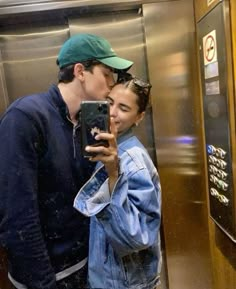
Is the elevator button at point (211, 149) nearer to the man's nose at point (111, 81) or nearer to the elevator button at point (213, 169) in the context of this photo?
the elevator button at point (213, 169)

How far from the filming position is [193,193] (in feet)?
5.04

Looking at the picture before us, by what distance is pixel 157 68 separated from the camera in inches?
56.7

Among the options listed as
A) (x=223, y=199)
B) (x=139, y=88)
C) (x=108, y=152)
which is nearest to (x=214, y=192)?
(x=223, y=199)

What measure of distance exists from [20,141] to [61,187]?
0.19 metres

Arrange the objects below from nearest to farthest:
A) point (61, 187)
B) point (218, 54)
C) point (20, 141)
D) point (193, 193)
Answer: point (20, 141)
point (61, 187)
point (218, 54)
point (193, 193)

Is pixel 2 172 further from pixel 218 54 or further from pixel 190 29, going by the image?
pixel 190 29

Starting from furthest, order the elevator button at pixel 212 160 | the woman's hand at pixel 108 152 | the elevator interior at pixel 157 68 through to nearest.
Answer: the elevator interior at pixel 157 68
the elevator button at pixel 212 160
the woman's hand at pixel 108 152

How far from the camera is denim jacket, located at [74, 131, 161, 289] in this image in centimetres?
79

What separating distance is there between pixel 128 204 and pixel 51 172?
0.79 ft

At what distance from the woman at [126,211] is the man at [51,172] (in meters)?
0.07

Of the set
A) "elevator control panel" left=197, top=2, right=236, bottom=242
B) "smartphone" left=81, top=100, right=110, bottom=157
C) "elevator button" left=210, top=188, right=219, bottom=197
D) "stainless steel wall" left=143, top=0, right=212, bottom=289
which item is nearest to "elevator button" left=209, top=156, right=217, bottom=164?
"elevator control panel" left=197, top=2, right=236, bottom=242

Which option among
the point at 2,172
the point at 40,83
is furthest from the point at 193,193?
the point at 2,172

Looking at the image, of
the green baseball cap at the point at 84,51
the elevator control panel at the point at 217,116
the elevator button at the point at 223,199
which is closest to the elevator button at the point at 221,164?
the elevator control panel at the point at 217,116

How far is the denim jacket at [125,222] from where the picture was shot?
791 millimetres
